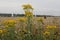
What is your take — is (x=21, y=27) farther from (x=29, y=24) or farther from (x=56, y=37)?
(x=56, y=37)

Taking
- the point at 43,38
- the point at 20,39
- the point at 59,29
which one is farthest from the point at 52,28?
the point at 59,29

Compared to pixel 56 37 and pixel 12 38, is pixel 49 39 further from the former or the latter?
pixel 12 38

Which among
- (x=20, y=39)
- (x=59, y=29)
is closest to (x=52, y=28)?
(x=20, y=39)

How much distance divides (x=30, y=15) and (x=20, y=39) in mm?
340

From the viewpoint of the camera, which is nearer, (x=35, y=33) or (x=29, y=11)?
(x=29, y=11)

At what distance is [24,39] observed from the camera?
143 inches

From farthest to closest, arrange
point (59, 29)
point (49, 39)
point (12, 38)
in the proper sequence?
1. point (59, 29)
2. point (49, 39)
3. point (12, 38)

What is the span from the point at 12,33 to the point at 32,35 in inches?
12.4

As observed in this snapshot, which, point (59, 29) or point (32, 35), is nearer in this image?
point (32, 35)

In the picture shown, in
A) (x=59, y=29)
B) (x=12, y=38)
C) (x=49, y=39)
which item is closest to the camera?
(x=12, y=38)

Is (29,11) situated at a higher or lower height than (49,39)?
higher

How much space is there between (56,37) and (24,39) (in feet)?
1.75

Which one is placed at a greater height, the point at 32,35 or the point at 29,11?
the point at 29,11

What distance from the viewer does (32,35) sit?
372 cm
